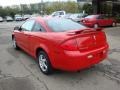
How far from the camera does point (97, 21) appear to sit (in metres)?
20.0

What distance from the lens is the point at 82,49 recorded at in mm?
5176

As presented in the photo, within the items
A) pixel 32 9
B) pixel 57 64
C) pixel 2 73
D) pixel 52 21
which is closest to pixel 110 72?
pixel 57 64

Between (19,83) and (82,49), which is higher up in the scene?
(82,49)

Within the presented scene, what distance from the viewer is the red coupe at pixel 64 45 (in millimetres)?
5070

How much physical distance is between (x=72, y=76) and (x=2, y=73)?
6.55 ft

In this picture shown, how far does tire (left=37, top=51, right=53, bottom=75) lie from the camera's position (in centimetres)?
571

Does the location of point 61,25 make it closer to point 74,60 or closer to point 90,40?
point 90,40

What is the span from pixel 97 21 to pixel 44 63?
48.4 feet

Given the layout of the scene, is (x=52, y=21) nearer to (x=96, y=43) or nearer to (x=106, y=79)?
(x=96, y=43)

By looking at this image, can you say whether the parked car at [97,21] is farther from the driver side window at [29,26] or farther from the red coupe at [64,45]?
the red coupe at [64,45]

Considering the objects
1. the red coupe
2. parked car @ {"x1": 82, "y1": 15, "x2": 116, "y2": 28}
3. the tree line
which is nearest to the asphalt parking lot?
the red coupe

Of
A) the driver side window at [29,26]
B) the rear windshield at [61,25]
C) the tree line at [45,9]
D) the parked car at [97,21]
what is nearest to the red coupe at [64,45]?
the rear windshield at [61,25]

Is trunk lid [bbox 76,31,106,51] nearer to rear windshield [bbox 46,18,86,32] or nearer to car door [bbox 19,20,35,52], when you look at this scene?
rear windshield [bbox 46,18,86,32]

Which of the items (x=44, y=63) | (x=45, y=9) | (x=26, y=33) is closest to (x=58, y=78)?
(x=44, y=63)
